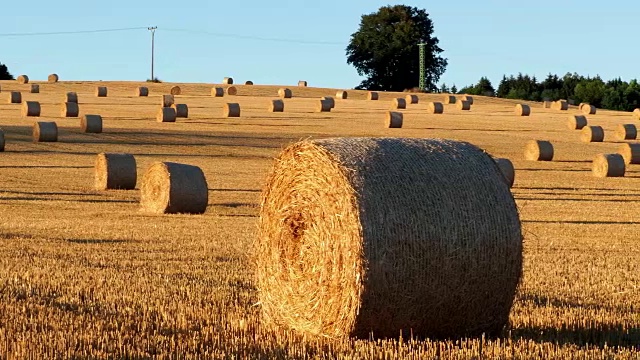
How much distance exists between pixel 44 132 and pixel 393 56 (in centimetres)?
6276

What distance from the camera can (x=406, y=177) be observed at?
8.12 metres

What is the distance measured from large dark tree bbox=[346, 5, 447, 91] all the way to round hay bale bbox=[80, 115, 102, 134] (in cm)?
5594

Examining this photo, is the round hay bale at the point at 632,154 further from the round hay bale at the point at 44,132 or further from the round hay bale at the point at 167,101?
the round hay bale at the point at 167,101

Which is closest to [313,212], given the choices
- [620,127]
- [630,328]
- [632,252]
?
[630,328]

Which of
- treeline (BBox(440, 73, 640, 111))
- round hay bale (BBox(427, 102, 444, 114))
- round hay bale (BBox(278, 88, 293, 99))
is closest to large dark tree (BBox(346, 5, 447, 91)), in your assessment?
treeline (BBox(440, 73, 640, 111))

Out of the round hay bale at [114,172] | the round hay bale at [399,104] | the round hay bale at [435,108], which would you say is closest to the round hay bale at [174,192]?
the round hay bale at [114,172]

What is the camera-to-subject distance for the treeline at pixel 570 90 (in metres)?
84.4

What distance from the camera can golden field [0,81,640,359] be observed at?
25.6 feet

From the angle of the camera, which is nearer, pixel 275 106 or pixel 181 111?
pixel 181 111

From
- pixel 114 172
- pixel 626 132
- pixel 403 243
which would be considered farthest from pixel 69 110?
pixel 403 243

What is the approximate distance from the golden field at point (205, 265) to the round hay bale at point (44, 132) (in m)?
0.64

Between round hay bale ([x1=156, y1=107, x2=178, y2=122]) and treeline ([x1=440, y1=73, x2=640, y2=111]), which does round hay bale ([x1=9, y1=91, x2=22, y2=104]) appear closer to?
round hay bale ([x1=156, y1=107, x2=178, y2=122])

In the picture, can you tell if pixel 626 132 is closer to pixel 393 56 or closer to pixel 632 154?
pixel 632 154

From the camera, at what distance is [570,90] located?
319ft
